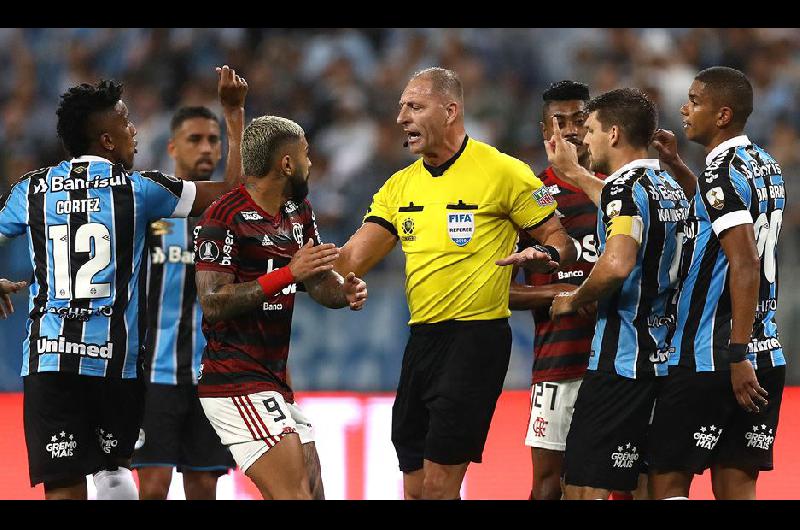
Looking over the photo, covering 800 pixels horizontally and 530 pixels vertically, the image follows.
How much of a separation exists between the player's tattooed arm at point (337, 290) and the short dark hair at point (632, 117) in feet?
4.42

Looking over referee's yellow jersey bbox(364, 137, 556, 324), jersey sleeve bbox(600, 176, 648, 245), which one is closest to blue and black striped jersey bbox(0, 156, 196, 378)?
referee's yellow jersey bbox(364, 137, 556, 324)

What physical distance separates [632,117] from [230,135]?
73.5 inches

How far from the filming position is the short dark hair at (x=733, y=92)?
5.62m

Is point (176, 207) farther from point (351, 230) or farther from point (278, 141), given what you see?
→ point (351, 230)

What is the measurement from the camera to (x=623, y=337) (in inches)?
213

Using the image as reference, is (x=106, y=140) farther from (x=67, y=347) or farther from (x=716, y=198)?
(x=716, y=198)

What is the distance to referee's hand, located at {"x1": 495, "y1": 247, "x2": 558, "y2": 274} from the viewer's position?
17.2 feet

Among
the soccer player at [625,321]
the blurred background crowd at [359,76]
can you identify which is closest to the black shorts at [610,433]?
the soccer player at [625,321]

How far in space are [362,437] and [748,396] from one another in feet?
12.3

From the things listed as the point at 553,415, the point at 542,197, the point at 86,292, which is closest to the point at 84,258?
the point at 86,292

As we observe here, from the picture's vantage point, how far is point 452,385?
5.45 meters

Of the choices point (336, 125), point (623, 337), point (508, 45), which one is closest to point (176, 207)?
point (623, 337)

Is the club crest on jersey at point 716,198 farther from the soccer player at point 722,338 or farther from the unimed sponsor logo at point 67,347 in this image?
the unimed sponsor logo at point 67,347

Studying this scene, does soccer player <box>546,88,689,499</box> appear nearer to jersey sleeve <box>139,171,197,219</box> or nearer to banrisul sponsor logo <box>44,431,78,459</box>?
jersey sleeve <box>139,171,197,219</box>
